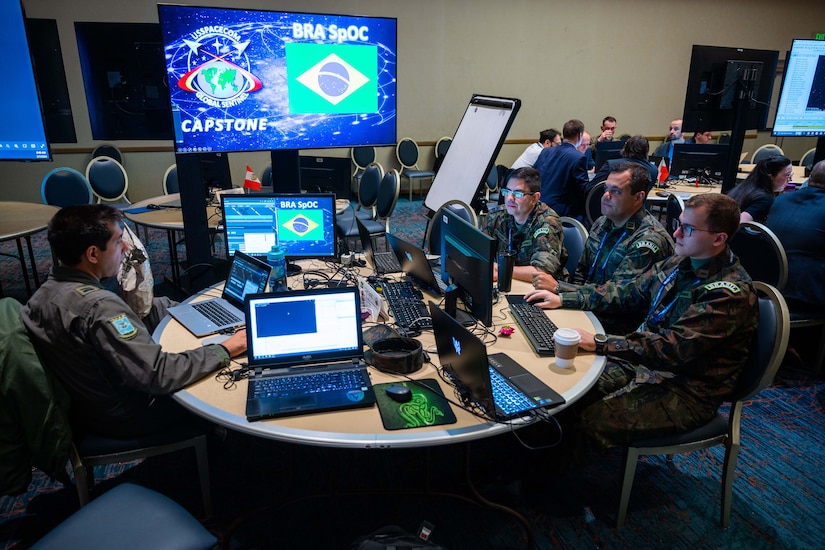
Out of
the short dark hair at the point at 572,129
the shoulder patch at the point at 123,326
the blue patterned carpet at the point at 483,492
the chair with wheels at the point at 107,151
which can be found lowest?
the blue patterned carpet at the point at 483,492

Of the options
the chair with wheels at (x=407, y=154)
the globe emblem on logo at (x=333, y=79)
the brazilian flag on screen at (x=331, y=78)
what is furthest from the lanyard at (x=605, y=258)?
the chair with wheels at (x=407, y=154)

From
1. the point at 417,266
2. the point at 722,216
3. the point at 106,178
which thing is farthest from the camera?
the point at 106,178

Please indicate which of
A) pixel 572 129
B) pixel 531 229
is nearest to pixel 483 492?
pixel 531 229

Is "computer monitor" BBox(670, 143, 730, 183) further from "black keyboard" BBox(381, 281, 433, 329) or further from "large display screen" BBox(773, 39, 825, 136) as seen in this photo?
"black keyboard" BBox(381, 281, 433, 329)

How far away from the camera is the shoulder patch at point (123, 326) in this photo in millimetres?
1789

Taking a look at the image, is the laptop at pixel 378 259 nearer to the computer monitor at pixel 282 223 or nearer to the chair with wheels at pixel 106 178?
the computer monitor at pixel 282 223

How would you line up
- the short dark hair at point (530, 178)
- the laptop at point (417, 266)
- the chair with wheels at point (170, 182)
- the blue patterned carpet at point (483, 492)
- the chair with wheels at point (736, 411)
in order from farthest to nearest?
the chair with wheels at point (170, 182) < the short dark hair at point (530, 178) < the laptop at point (417, 266) < the blue patterned carpet at point (483, 492) < the chair with wheels at point (736, 411)

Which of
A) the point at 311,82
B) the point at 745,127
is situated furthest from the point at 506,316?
the point at 745,127

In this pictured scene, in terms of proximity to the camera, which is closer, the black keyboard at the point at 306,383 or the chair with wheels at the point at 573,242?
the black keyboard at the point at 306,383

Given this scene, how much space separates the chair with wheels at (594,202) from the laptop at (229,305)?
326 cm

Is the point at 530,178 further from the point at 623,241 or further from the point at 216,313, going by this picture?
the point at 216,313

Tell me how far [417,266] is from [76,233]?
1448 mm

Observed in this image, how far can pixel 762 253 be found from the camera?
3.14m

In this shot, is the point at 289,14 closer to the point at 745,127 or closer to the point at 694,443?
the point at 694,443
